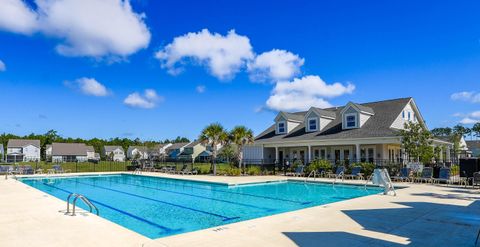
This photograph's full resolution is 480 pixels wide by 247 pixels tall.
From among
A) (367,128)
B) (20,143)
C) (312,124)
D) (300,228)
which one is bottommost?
(300,228)

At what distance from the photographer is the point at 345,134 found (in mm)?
25766

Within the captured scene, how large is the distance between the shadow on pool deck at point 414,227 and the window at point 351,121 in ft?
54.7

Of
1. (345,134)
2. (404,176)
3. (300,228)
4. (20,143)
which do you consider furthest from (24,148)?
(300,228)

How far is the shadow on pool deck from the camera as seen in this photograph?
20.5 feet

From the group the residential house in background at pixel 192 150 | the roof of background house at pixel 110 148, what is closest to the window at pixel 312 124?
the residential house in background at pixel 192 150

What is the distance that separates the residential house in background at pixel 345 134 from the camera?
973 inches

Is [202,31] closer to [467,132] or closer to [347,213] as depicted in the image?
[347,213]

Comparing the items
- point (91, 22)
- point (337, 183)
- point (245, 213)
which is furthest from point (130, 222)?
point (337, 183)

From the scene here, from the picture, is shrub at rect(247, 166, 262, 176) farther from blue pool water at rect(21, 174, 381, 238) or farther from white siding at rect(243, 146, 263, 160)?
blue pool water at rect(21, 174, 381, 238)

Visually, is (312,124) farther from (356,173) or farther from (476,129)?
(476,129)

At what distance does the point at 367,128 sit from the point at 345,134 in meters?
1.71

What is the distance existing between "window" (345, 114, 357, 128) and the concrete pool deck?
16360 millimetres

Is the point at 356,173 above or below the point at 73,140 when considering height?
below

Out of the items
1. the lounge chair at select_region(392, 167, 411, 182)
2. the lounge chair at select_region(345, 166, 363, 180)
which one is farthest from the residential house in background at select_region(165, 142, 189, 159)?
the lounge chair at select_region(392, 167, 411, 182)
